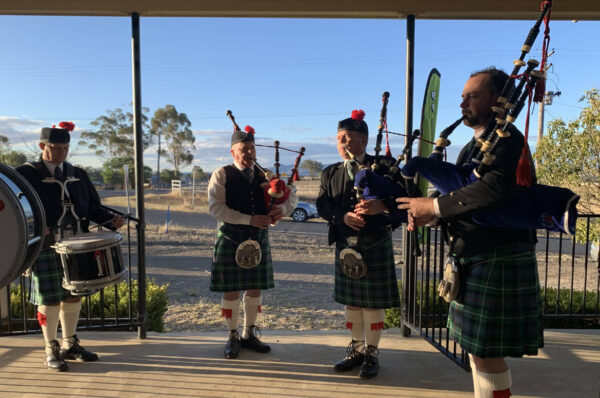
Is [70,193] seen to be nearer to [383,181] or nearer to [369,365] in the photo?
[383,181]

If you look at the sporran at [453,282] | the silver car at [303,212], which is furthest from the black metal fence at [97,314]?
the silver car at [303,212]

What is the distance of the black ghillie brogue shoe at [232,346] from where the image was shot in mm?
2483

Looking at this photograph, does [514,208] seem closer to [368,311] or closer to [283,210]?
[368,311]

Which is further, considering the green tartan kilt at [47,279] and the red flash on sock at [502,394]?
the green tartan kilt at [47,279]

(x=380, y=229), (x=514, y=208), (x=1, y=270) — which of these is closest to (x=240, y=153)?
(x=380, y=229)

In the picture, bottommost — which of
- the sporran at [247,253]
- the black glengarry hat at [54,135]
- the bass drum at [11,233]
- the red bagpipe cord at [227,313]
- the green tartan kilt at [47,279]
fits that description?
the red bagpipe cord at [227,313]

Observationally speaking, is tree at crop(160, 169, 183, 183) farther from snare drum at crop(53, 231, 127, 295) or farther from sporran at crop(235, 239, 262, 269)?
snare drum at crop(53, 231, 127, 295)

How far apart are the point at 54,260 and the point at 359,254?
1.72 m

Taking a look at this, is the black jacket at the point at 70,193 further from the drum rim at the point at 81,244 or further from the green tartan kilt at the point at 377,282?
the green tartan kilt at the point at 377,282

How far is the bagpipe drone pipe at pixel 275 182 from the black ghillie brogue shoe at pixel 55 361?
1.43 metres

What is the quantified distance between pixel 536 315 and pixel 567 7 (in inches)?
77.9

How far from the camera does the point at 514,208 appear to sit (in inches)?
54.8

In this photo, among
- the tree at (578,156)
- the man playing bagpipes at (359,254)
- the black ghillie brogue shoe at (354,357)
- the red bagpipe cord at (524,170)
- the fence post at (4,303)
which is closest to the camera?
the red bagpipe cord at (524,170)

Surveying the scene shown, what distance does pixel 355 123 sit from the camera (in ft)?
7.39
